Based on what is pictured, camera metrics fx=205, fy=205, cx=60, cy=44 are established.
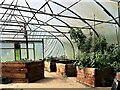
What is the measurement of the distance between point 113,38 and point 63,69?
2698 millimetres

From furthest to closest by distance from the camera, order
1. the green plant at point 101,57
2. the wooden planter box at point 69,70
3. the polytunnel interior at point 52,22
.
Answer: the wooden planter box at point 69,70
the polytunnel interior at point 52,22
the green plant at point 101,57

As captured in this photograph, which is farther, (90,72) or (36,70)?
(36,70)

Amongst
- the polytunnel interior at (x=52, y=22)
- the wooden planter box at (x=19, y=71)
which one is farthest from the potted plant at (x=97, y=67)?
the wooden planter box at (x=19, y=71)

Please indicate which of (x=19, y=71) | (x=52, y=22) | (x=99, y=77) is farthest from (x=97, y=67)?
(x=52, y=22)

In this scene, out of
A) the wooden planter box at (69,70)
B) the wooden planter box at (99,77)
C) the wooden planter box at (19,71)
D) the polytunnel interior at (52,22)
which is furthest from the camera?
the wooden planter box at (69,70)

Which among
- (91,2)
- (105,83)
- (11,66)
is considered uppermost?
(91,2)

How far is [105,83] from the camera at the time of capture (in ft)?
21.4

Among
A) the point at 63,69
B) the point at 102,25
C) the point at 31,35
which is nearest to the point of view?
the point at 102,25

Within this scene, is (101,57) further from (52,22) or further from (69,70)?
(52,22)

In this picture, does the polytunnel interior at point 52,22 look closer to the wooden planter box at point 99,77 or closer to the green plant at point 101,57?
the green plant at point 101,57

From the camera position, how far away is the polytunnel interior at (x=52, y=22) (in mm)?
8070

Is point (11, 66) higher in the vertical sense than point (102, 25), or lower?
lower

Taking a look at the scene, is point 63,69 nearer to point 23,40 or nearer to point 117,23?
point 117,23

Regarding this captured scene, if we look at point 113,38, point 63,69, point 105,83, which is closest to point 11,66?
point 63,69
